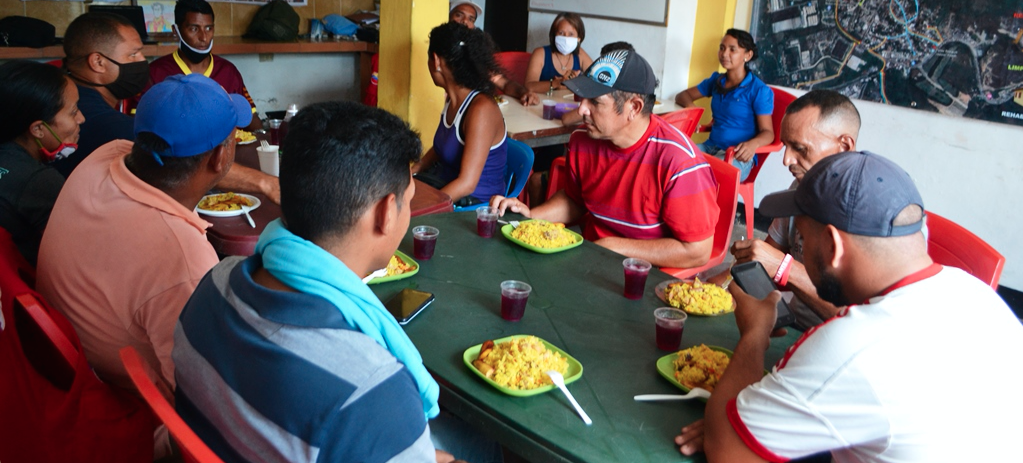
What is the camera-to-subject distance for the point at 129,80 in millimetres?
3516

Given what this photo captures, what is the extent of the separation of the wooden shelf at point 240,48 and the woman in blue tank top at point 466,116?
132 inches

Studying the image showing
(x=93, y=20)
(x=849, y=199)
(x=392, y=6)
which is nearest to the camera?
(x=849, y=199)

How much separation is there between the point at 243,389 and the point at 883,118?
507 centimetres

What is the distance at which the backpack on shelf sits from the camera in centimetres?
709

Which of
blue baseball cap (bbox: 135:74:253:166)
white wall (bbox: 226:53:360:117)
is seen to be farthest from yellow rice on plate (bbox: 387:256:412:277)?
white wall (bbox: 226:53:360:117)

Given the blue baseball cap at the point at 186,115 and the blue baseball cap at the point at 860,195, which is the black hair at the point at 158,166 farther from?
the blue baseball cap at the point at 860,195

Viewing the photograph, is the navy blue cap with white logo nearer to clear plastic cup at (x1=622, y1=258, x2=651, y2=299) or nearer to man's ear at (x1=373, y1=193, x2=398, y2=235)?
clear plastic cup at (x1=622, y1=258, x2=651, y2=299)

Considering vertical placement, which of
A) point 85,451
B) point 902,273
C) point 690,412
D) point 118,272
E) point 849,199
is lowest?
point 85,451

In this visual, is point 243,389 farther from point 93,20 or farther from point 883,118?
point 883,118

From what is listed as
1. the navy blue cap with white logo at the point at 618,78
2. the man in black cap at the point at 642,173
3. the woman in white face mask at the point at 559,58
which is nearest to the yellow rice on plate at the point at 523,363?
the man in black cap at the point at 642,173

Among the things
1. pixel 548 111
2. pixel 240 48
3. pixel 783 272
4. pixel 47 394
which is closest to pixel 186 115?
pixel 47 394

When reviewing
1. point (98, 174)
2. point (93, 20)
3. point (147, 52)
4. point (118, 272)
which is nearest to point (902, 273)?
point (118, 272)

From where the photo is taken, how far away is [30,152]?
8.64 ft

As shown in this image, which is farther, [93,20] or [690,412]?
[93,20]
